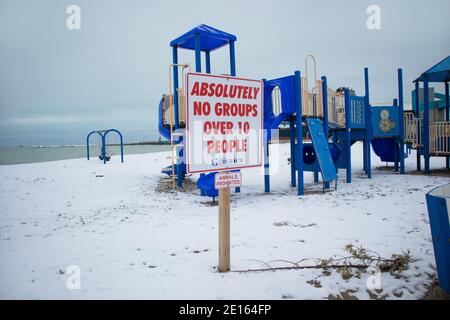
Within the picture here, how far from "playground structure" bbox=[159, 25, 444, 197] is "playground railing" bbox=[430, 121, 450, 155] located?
40.1 inches

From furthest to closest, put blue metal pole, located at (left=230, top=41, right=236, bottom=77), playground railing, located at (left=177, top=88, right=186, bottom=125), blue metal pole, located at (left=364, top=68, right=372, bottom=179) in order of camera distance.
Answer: blue metal pole, located at (left=364, top=68, right=372, bottom=179) < blue metal pole, located at (left=230, top=41, right=236, bottom=77) < playground railing, located at (left=177, top=88, right=186, bottom=125)

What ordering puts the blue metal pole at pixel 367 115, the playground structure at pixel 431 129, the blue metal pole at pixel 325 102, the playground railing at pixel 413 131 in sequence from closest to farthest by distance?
the blue metal pole at pixel 325 102 → the blue metal pole at pixel 367 115 → the playground structure at pixel 431 129 → the playground railing at pixel 413 131

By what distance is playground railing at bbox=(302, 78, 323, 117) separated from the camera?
31.0 ft

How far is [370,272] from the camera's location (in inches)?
142

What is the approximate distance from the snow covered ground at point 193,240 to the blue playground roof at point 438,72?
4.80m

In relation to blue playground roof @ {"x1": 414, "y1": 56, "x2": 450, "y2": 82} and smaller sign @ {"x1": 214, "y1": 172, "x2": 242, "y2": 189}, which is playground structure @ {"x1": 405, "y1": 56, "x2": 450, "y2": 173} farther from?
smaller sign @ {"x1": 214, "y1": 172, "x2": 242, "y2": 189}

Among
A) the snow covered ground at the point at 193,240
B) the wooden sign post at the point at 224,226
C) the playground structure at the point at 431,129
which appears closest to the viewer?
the snow covered ground at the point at 193,240

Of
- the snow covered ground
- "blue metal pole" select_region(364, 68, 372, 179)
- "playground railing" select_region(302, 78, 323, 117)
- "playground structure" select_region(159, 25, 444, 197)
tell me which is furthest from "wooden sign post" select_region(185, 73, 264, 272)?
"blue metal pole" select_region(364, 68, 372, 179)

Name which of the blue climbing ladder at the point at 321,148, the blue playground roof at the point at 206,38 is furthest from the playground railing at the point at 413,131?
the blue playground roof at the point at 206,38

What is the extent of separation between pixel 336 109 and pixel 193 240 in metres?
8.18

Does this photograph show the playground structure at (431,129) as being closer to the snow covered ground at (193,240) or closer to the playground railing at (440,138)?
the playground railing at (440,138)

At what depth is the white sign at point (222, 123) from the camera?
10.4 ft
